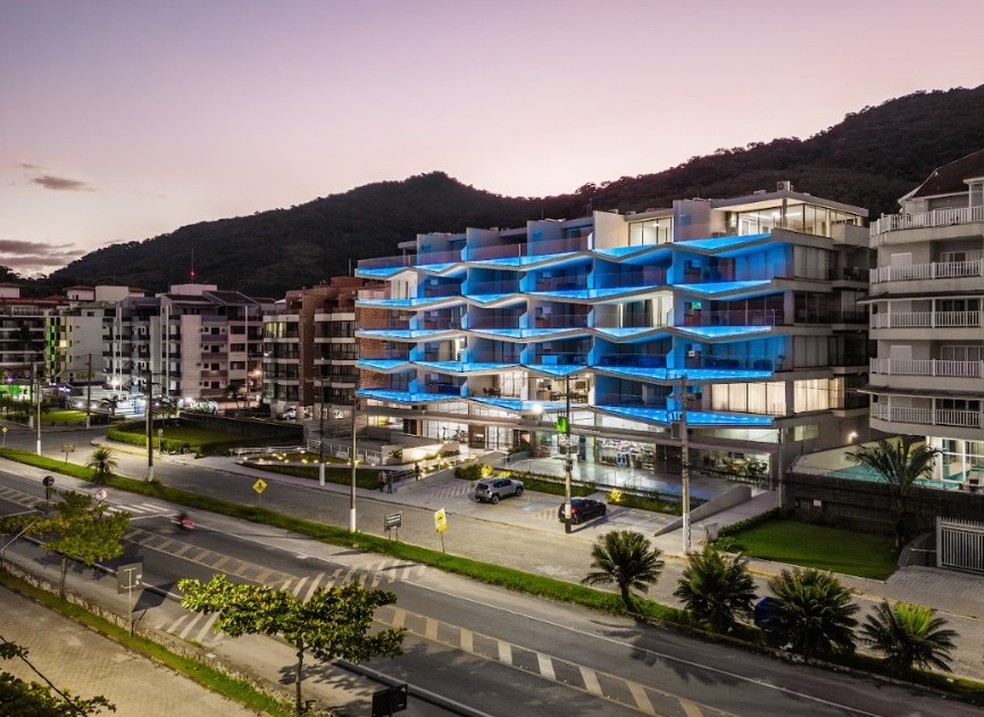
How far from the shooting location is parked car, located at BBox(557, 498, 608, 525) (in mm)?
44562

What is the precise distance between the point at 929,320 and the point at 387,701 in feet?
127

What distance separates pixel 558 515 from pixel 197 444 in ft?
135

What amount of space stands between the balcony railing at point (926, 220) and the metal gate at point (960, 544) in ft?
56.0

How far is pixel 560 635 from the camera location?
92.2 feet

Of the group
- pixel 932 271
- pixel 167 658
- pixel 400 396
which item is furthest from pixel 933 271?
pixel 400 396

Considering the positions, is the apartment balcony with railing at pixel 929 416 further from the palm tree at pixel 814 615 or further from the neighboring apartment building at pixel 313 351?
the neighboring apartment building at pixel 313 351

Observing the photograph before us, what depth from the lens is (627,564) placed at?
98.8 ft

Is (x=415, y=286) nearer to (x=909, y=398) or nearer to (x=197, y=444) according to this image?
(x=197, y=444)

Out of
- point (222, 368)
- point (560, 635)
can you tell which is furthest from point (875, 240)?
point (222, 368)

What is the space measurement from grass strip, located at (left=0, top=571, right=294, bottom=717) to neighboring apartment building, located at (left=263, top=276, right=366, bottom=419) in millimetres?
54475

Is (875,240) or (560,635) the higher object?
(875,240)

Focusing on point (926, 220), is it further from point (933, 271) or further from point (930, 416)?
point (930, 416)

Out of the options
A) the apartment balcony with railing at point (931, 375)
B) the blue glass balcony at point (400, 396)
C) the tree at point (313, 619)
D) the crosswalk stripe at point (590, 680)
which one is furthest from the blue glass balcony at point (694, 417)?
the tree at point (313, 619)

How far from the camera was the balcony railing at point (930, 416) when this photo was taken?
4181 cm
